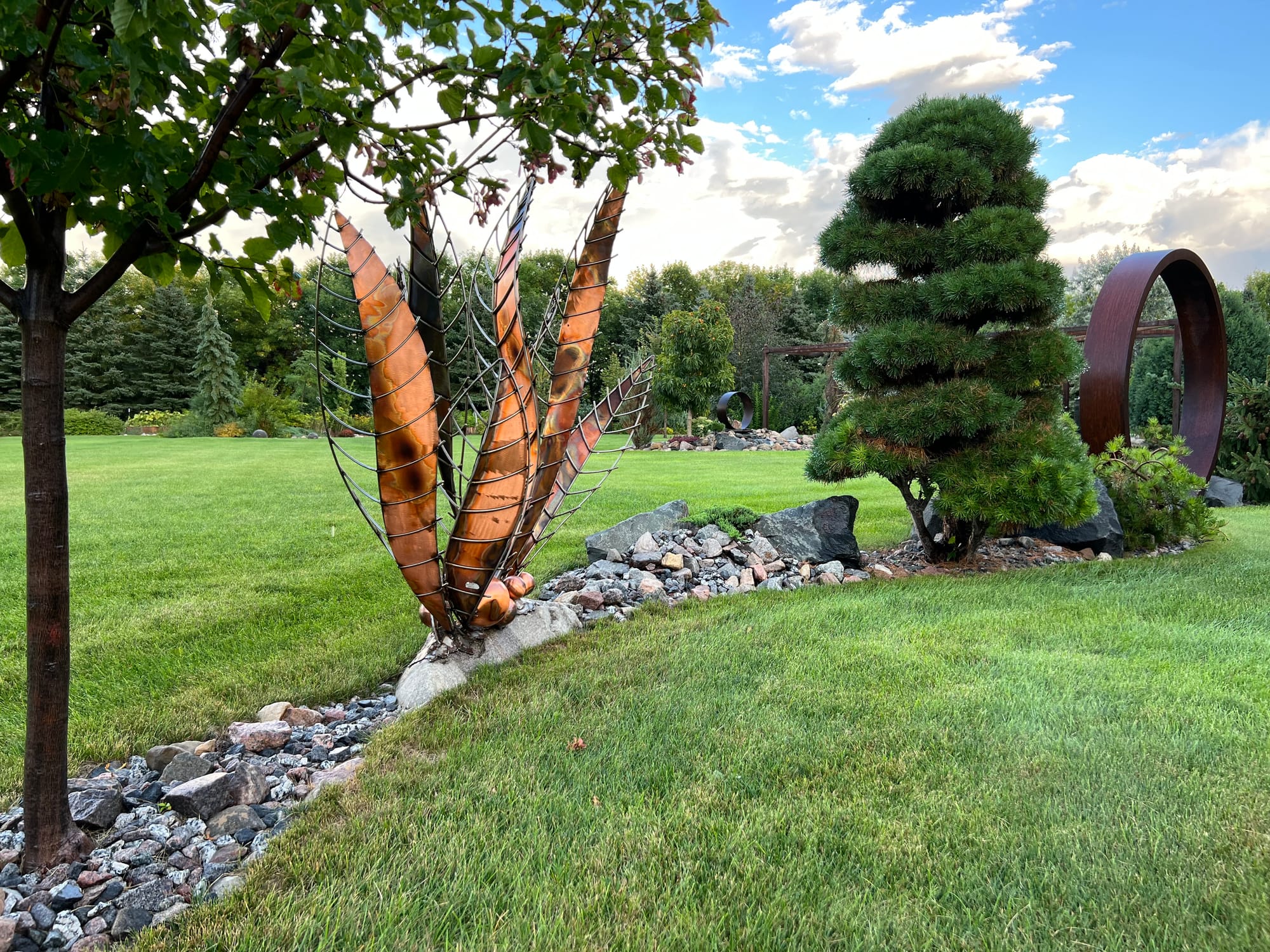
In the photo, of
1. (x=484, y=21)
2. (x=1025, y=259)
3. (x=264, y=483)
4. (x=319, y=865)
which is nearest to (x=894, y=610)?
(x=1025, y=259)

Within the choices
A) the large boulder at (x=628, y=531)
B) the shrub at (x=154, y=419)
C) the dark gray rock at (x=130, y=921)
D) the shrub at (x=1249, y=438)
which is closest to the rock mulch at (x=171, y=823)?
the dark gray rock at (x=130, y=921)

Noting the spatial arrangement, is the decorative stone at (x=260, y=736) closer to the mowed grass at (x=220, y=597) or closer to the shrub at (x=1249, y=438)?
the mowed grass at (x=220, y=597)

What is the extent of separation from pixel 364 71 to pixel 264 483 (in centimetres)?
861

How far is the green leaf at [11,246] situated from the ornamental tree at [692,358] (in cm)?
1784

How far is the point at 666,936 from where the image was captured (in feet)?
4.22

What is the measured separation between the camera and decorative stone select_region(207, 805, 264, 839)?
5.62 feet

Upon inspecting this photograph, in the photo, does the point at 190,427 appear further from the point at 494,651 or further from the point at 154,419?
the point at 494,651

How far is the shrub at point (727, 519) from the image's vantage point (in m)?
4.81

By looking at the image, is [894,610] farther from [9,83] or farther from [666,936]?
[9,83]

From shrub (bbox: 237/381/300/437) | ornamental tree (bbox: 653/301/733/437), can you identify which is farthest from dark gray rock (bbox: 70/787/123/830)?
shrub (bbox: 237/381/300/437)

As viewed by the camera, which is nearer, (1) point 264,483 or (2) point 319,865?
(2) point 319,865

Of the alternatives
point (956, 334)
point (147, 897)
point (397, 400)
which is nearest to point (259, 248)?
point (397, 400)

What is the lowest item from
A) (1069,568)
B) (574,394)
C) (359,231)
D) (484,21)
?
(1069,568)

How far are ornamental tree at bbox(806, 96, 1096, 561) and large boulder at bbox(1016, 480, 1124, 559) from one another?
2.90 feet
